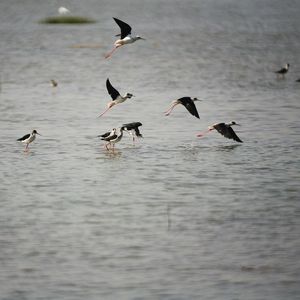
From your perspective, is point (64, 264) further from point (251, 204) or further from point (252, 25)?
point (252, 25)

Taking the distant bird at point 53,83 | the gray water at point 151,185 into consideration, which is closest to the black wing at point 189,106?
the gray water at point 151,185

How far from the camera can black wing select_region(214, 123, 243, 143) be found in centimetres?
2078

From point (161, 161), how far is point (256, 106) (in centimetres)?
827

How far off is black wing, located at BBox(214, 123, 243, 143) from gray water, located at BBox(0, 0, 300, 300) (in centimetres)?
20

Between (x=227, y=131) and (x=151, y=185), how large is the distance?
448cm

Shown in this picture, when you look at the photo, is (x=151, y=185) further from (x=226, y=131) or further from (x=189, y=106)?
(x=189, y=106)

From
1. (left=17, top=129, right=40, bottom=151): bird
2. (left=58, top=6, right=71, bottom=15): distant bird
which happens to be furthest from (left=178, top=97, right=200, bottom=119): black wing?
(left=58, top=6, right=71, bottom=15): distant bird

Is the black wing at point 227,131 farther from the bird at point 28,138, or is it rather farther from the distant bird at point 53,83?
the distant bird at point 53,83

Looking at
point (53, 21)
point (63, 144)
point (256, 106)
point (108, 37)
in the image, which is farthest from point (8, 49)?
point (63, 144)

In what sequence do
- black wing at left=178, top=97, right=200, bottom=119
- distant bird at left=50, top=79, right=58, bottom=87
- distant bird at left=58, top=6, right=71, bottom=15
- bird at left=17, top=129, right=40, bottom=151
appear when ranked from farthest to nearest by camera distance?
1. distant bird at left=58, top=6, right=71, bottom=15
2. distant bird at left=50, top=79, right=58, bottom=87
3. black wing at left=178, top=97, right=200, bottom=119
4. bird at left=17, top=129, right=40, bottom=151

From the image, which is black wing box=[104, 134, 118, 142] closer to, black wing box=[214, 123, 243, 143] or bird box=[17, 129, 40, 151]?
bird box=[17, 129, 40, 151]

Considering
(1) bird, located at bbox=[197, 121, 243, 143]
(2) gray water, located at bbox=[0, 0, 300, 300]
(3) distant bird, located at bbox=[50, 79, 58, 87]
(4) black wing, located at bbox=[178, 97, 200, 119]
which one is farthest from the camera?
(3) distant bird, located at bbox=[50, 79, 58, 87]

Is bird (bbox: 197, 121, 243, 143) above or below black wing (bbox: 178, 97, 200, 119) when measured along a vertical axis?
below

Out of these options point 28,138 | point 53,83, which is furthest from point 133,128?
point 53,83
